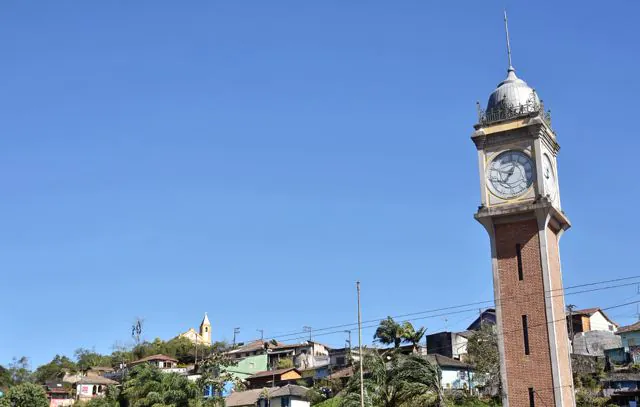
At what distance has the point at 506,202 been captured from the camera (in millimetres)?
43031

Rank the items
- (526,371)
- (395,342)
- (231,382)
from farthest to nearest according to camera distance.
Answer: (231,382), (395,342), (526,371)

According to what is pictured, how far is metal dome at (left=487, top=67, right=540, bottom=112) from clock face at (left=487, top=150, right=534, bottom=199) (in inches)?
111

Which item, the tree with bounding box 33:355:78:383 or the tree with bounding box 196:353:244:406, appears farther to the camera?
the tree with bounding box 33:355:78:383

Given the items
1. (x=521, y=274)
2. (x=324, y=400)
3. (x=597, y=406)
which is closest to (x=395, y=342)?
(x=324, y=400)

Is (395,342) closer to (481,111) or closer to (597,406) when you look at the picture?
(597,406)

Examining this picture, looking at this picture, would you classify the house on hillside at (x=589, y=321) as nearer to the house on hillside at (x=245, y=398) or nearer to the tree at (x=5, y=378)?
the house on hillside at (x=245, y=398)

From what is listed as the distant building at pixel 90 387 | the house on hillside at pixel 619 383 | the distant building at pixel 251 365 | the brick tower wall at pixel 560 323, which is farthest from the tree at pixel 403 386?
the distant building at pixel 90 387

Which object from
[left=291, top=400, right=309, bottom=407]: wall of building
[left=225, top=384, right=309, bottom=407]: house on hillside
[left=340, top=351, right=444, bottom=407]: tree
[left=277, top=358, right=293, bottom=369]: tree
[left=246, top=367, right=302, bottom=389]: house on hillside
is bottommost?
[left=340, top=351, right=444, bottom=407]: tree

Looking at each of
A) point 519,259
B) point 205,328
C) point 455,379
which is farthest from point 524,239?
point 205,328

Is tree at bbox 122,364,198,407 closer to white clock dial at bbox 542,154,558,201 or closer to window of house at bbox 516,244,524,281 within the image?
window of house at bbox 516,244,524,281

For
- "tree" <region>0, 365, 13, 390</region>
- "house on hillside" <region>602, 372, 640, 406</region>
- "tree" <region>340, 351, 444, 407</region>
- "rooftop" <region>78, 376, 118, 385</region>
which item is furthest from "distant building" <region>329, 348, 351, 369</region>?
A: "tree" <region>0, 365, 13, 390</region>

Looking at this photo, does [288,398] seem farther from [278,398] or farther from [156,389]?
[156,389]

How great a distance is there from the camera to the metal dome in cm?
4444

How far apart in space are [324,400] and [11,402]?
36475 mm
